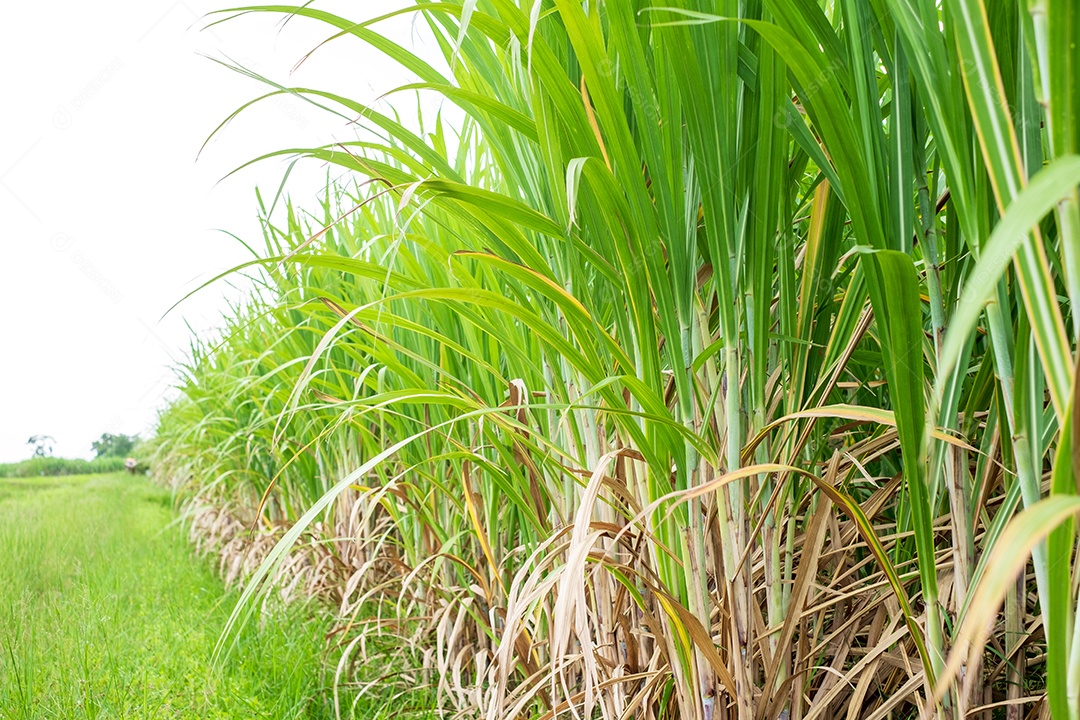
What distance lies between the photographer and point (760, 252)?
0.54 m

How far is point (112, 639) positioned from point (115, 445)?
439 centimetres

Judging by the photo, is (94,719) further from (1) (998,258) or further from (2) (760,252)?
(1) (998,258)

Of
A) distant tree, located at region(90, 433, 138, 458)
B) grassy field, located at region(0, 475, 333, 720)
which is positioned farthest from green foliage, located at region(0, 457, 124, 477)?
distant tree, located at region(90, 433, 138, 458)

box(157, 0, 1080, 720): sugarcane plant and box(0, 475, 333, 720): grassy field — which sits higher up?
box(157, 0, 1080, 720): sugarcane plant

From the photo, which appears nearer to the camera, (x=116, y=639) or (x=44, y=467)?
(x=116, y=639)

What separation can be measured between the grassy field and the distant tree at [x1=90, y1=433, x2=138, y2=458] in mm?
2503

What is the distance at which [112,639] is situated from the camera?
1.46 meters

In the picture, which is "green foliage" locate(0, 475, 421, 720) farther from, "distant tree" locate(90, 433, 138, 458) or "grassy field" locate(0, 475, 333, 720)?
"distant tree" locate(90, 433, 138, 458)

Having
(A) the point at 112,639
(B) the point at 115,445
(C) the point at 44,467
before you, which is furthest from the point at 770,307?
(B) the point at 115,445

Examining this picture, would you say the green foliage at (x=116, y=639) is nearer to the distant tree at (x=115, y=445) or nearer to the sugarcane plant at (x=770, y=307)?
the sugarcane plant at (x=770, y=307)

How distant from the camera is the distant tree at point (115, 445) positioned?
4.56 metres

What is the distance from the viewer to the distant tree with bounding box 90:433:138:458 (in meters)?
Answer: 4.56

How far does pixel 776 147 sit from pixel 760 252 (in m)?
0.08

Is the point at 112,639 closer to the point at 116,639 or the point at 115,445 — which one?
the point at 116,639
